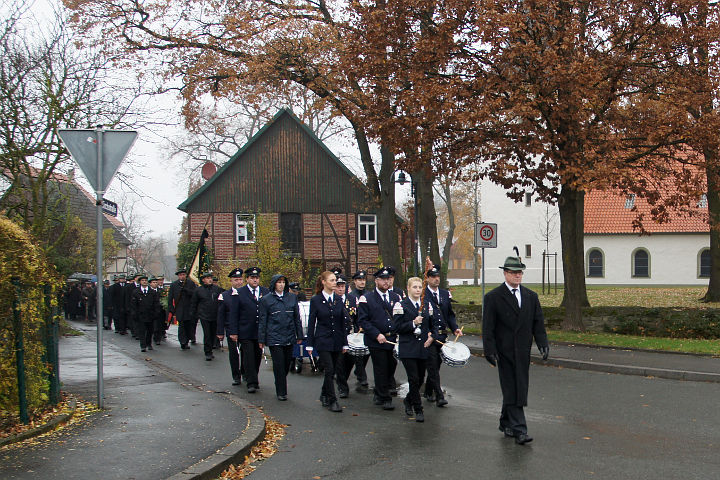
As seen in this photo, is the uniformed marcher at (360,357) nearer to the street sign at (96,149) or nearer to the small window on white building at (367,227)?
the street sign at (96,149)

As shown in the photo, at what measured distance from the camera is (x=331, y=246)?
4041 centimetres

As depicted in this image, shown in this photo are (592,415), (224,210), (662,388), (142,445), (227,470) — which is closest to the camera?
(227,470)

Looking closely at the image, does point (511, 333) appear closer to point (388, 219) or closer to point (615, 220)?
point (388, 219)

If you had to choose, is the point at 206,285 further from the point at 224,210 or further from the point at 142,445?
the point at 224,210

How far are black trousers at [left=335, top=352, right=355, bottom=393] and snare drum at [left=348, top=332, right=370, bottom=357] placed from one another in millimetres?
183

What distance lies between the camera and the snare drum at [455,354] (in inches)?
381

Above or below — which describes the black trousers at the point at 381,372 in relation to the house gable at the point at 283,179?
below

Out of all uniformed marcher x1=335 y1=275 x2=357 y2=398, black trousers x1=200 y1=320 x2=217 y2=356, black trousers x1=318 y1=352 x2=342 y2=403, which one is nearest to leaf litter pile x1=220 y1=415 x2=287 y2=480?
black trousers x1=318 y1=352 x2=342 y2=403

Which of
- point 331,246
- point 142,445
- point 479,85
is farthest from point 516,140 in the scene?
point 331,246

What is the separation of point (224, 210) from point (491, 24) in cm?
2572

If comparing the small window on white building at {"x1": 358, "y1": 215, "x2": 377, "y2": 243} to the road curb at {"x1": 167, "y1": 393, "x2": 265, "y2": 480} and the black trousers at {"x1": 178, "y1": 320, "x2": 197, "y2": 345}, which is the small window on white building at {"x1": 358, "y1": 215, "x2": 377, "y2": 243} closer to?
the black trousers at {"x1": 178, "y1": 320, "x2": 197, "y2": 345}

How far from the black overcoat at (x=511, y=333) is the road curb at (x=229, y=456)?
252cm

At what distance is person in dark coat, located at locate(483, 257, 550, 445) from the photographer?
8172 millimetres

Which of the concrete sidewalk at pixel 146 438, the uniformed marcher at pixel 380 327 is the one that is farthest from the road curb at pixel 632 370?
the concrete sidewalk at pixel 146 438
